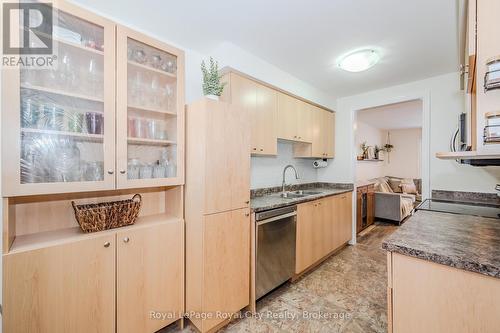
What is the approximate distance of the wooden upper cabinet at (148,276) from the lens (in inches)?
54.6

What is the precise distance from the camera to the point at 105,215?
138 centimetres

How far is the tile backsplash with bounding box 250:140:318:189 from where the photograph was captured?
104 inches

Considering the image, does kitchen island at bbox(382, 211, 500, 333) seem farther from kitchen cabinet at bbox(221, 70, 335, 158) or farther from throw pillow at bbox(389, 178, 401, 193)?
throw pillow at bbox(389, 178, 401, 193)

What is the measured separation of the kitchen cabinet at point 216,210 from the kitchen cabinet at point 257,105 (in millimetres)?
377

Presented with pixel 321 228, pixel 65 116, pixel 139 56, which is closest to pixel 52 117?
pixel 65 116

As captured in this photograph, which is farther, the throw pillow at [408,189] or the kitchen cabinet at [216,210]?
the throw pillow at [408,189]

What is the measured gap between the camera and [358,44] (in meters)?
1.99

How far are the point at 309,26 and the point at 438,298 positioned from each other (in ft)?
6.38

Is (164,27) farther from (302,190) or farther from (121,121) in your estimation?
(302,190)

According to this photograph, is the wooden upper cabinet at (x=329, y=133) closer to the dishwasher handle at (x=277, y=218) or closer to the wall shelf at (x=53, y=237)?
the dishwasher handle at (x=277, y=218)

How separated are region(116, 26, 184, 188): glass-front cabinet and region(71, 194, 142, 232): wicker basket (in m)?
0.16

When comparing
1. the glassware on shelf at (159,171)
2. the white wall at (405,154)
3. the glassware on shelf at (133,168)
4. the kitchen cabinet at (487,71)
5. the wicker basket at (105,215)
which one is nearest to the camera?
the kitchen cabinet at (487,71)

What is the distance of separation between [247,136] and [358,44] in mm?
1382

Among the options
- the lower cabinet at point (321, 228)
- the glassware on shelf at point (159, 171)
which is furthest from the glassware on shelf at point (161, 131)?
the lower cabinet at point (321, 228)
